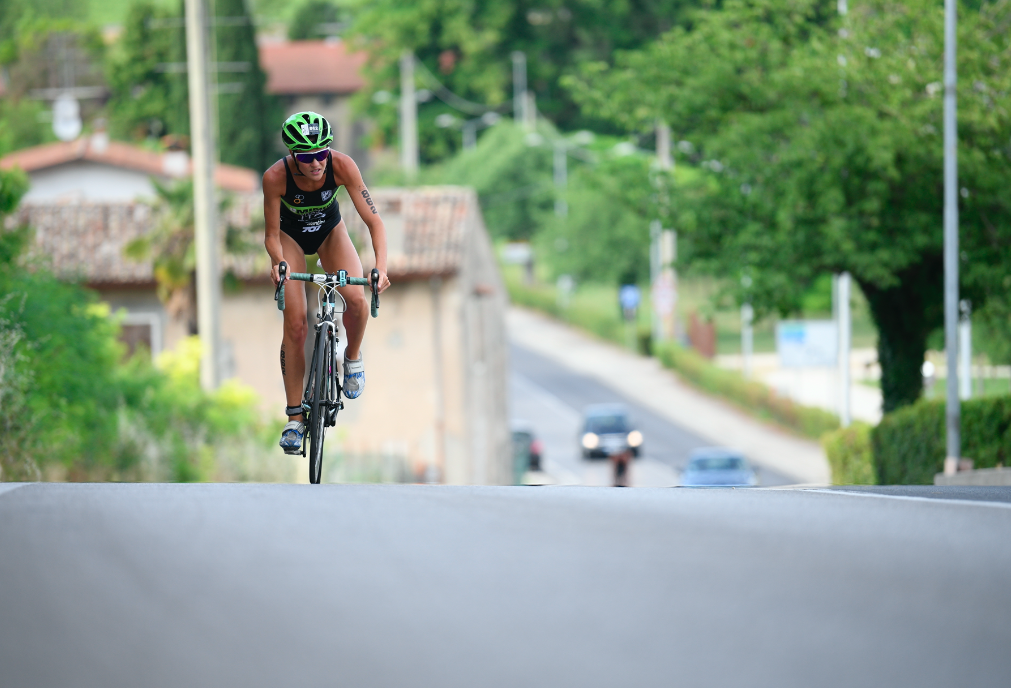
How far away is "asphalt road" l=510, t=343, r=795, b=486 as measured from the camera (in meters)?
48.8

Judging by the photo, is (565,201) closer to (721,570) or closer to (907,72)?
(907,72)

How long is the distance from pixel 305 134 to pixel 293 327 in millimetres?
1458

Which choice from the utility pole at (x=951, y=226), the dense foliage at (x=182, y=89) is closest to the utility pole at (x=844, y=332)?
the utility pole at (x=951, y=226)

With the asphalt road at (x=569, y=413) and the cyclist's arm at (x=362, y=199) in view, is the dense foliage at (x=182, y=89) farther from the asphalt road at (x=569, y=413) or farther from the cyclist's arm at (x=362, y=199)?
the cyclist's arm at (x=362, y=199)

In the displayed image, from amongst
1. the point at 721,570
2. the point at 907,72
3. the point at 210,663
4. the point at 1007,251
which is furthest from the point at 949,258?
the point at 210,663

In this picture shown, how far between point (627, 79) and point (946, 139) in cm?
682

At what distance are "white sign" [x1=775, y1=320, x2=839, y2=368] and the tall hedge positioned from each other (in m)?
17.4

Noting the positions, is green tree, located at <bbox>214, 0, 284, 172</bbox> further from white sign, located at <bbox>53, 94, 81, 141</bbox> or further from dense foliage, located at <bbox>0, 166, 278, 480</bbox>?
dense foliage, located at <bbox>0, 166, 278, 480</bbox>

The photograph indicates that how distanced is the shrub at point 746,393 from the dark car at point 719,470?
9.88 metres

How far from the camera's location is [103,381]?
1938 centimetres

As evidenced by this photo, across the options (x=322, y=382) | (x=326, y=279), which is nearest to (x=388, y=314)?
(x=322, y=382)

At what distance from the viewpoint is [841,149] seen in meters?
24.1

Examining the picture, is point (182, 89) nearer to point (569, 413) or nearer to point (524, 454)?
point (569, 413)

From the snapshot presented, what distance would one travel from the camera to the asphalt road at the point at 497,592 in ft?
18.8
